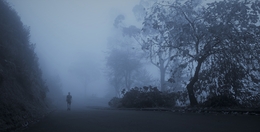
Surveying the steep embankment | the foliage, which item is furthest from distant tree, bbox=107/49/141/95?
the foliage

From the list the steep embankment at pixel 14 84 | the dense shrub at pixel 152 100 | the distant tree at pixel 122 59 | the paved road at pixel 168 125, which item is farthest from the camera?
the distant tree at pixel 122 59

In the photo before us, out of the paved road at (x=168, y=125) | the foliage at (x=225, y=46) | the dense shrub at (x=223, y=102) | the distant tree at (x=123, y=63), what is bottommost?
the paved road at (x=168, y=125)

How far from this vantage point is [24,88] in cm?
1177

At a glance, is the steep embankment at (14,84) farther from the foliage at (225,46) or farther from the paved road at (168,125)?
the foliage at (225,46)

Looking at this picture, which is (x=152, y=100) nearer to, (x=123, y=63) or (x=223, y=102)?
(x=223, y=102)

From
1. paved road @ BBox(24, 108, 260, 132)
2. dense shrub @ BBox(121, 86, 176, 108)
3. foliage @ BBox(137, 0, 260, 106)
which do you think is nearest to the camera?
paved road @ BBox(24, 108, 260, 132)

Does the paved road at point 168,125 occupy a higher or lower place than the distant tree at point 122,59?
lower

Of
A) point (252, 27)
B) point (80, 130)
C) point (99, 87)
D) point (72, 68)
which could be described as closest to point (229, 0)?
point (252, 27)

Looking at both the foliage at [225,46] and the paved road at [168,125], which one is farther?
the foliage at [225,46]

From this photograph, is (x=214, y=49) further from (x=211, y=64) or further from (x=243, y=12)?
(x=243, y=12)

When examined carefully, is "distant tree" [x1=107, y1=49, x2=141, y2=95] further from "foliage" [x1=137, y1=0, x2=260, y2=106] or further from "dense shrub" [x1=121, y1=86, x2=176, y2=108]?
"foliage" [x1=137, y1=0, x2=260, y2=106]

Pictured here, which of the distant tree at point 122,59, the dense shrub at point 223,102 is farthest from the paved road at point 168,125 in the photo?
the distant tree at point 122,59

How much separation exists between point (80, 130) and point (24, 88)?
24.7 feet

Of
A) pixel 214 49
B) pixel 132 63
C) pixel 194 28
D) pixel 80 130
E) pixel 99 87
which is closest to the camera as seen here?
pixel 80 130
